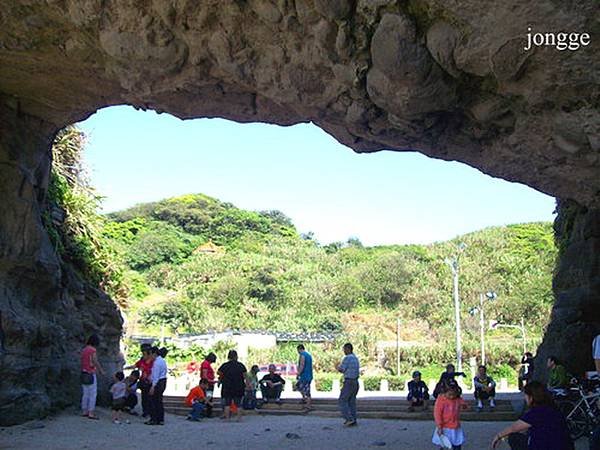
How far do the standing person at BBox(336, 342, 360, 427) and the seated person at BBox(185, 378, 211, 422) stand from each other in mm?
3120

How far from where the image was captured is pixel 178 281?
198 ft

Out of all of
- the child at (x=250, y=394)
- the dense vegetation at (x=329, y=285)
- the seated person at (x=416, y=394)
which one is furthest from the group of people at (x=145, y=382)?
the dense vegetation at (x=329, y=285)

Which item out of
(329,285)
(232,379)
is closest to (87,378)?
(232,379)

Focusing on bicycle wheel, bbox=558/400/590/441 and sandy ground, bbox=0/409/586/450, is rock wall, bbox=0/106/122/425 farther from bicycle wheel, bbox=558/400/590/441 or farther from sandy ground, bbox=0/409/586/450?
bicycle wheel, bbox=558/400/590/441

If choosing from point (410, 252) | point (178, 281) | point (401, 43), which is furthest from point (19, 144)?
point (410, 252)

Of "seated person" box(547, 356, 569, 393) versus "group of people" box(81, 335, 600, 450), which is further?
"seated person" box(547, 356, 569, 393)

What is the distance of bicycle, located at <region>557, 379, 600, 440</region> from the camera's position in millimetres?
7887

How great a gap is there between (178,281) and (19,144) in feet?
166

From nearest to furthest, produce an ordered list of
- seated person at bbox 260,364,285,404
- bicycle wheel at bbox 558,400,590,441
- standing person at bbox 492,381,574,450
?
standing person at bbox 492,381,574,450 < bicycle wheel at bbox 558,400,590,441 < seated person at bbox 260,364,285,404

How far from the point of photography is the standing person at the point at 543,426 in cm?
447

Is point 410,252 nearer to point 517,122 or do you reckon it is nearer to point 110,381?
point 110,381

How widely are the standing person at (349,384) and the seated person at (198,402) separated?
3120 mm

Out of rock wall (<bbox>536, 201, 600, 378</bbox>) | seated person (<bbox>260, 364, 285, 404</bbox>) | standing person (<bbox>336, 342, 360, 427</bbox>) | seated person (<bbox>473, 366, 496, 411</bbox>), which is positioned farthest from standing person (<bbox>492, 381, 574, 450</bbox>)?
seated person (<bbox>260, 364, 285, 404</bbox>)

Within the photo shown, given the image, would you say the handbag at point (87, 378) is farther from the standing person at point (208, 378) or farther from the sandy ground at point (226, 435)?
the standing person at point (208, 378)
